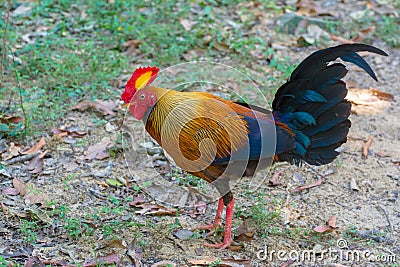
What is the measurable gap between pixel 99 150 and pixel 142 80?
5.01 ft

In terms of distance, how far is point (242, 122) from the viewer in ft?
15.2

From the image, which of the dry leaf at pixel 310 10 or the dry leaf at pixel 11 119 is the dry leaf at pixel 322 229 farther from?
the dry leaf at pixel 310 10

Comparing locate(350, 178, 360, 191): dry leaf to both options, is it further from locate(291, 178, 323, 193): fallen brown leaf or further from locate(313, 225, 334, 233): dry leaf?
locate(313, 225, 334, 233): dry leaf

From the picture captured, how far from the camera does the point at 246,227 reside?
4.87 meters

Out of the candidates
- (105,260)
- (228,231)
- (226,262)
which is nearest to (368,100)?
(228,231)

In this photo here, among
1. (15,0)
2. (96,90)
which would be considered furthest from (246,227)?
(15,0)

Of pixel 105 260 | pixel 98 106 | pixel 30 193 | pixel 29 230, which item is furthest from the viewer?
pixel 98 106

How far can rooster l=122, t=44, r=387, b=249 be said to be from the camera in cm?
452

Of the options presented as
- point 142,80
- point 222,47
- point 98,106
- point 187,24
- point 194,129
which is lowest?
point 98,106

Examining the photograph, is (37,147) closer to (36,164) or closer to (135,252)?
(36,164)

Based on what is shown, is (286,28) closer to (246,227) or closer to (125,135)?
(125,135)

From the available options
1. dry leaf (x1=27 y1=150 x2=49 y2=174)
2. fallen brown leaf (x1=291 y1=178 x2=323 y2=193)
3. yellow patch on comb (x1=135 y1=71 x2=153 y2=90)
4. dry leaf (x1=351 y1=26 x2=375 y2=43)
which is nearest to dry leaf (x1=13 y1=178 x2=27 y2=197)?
dry leaf (x1=27 y1=150 x2=49 y2=174)

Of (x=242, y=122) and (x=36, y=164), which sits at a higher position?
(x=242, y=122)

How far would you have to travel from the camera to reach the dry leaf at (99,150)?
5.79 meters
